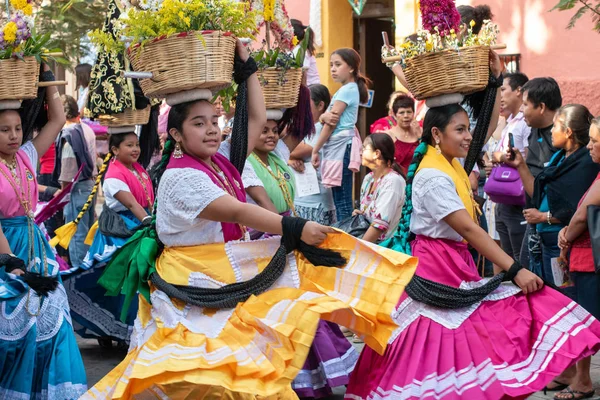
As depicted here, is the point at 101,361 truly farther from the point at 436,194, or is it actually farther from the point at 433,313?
the point at 436,194

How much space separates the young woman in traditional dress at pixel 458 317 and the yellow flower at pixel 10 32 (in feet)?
7.90

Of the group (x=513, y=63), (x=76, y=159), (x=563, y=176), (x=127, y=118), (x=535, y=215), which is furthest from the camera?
(x=76, y=159)

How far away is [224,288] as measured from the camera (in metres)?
4.73

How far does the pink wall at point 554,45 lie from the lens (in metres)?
9.90

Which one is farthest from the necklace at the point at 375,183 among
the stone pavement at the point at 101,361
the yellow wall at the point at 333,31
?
the yellow wall at the point at 333,31

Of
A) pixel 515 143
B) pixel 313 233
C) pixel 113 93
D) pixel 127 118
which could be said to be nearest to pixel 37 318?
pixel 313 233

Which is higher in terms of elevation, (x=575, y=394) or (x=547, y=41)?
(x=547, y=41)

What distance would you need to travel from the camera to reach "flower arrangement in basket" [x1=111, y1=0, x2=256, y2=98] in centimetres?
474

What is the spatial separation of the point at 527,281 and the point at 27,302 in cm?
278

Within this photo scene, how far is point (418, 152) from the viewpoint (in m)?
5.61

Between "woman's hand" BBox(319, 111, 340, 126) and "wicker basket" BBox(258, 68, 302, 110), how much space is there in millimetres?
2941

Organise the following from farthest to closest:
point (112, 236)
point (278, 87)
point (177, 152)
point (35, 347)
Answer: point (112, 236) < point (278, 87) < point (35, 347) < point (177, 152)

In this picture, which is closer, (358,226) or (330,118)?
(358,226)

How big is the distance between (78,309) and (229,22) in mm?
3376
